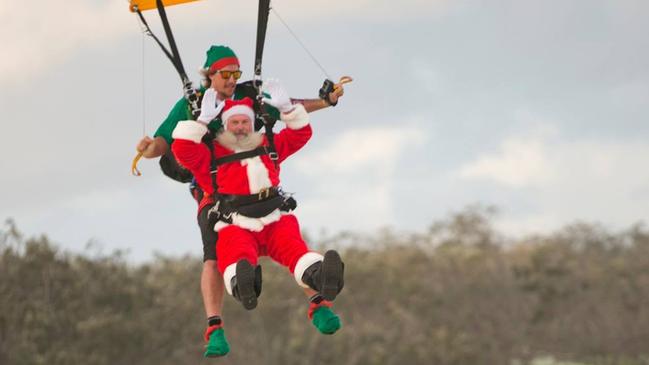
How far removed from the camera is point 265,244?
832 cm

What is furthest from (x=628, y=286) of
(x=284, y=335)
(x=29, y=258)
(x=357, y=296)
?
(x=29, y=258)

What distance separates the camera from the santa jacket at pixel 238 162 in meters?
7.78

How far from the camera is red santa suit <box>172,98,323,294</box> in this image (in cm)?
798

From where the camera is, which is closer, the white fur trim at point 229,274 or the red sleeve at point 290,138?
the white fur trim at point 229,274

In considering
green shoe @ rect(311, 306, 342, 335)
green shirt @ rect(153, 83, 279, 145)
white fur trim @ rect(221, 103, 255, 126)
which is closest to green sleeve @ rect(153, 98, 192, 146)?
green shirt @ rect(153, 83, 279, 145)

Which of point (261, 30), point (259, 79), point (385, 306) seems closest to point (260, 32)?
point (261, 30)

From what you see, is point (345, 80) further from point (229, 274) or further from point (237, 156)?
point (229, 274)

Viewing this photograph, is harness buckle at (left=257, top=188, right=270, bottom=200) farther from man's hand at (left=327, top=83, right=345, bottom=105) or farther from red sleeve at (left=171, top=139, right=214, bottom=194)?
man's hand at (left=327, top=83, right=345, bottom=105)

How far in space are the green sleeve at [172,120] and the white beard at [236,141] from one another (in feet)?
0.91

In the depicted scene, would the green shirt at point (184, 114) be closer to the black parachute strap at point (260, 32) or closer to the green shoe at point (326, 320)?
the black parachute strap at point (260, 32)

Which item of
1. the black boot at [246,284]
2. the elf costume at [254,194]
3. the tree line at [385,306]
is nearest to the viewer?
the black boot at [246,284]

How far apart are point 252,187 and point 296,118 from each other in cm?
56

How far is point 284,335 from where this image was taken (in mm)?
33312

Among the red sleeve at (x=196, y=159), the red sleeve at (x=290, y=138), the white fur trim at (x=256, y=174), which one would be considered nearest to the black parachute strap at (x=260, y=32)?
the red sleeve at (x=290, y=138)
